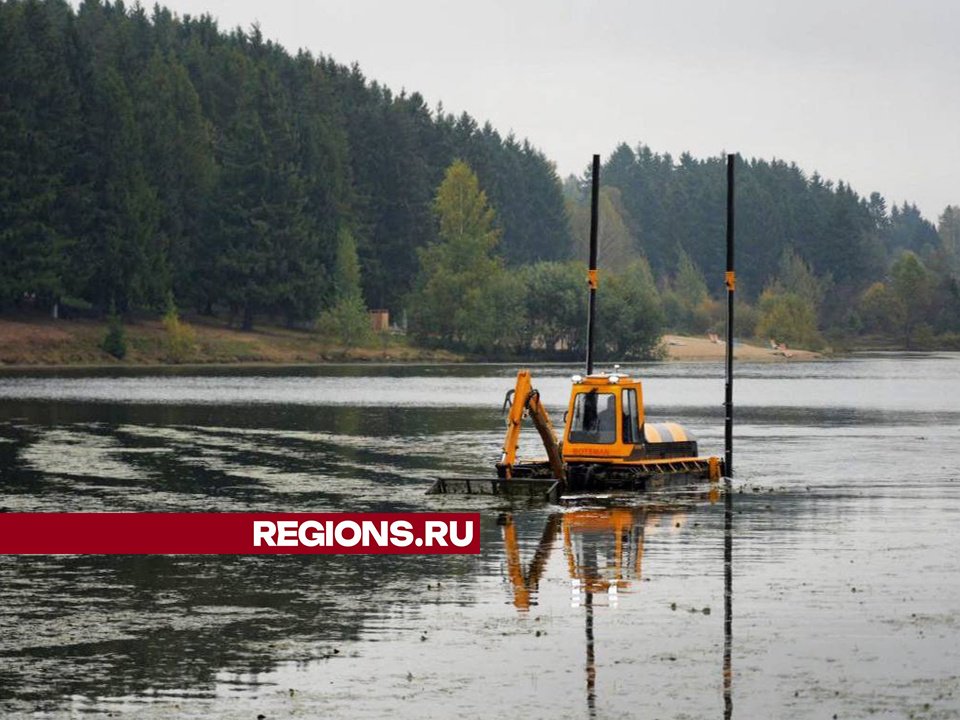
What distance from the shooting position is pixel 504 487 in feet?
133

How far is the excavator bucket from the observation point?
39.8 m

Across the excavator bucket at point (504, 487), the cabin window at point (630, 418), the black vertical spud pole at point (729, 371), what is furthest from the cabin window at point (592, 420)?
the black vertical spud pole at point (729, 371)

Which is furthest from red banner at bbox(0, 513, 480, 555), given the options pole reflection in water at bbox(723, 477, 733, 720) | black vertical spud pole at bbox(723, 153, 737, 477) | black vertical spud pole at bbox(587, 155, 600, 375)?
black vertical spud pole at bbox(723, 153, 737, 477)

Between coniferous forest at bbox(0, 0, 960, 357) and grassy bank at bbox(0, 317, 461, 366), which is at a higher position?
coniferous forest at bbox(0, 0, 960, 357)

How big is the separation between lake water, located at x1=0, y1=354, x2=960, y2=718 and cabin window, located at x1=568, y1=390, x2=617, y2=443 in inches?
78.7

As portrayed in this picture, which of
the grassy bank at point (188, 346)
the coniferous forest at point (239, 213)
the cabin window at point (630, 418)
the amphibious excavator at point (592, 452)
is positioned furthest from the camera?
the coniferous forest at point (239, 213)

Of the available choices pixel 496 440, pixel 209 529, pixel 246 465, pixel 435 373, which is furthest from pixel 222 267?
pixel 209 529

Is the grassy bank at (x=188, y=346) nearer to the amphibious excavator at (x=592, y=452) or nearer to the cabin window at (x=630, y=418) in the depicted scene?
the amphibious excavator at (x=592, y=452)

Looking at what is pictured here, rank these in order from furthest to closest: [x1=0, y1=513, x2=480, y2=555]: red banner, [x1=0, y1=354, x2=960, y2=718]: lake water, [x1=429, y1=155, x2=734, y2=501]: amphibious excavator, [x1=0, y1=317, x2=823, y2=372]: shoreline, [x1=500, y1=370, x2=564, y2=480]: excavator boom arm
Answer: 1. [x1=0, y1=317, x2=823, y2=372]: shoreline
2. [x1=429, y1=155, x2=734, y2=501]: amphibious excavator
3. [x1=500, y1=370, x2=564, y2=480]: excavator boom arm
4. [x1=0, y1=513, x2=480, y2=555]: red banner
5. [x1=0, y1=354, x2=960, y2=718]: lake water

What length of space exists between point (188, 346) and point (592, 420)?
347 feet

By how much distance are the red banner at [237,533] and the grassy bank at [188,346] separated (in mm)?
95839

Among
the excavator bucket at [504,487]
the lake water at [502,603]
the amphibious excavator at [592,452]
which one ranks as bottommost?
the lake water at [502,603]

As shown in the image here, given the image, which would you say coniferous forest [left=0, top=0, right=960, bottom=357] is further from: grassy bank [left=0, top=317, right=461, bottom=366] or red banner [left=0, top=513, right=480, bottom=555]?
red banner [left=0, top=513, right=480, bottom=555]

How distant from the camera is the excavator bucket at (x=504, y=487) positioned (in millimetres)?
39844
